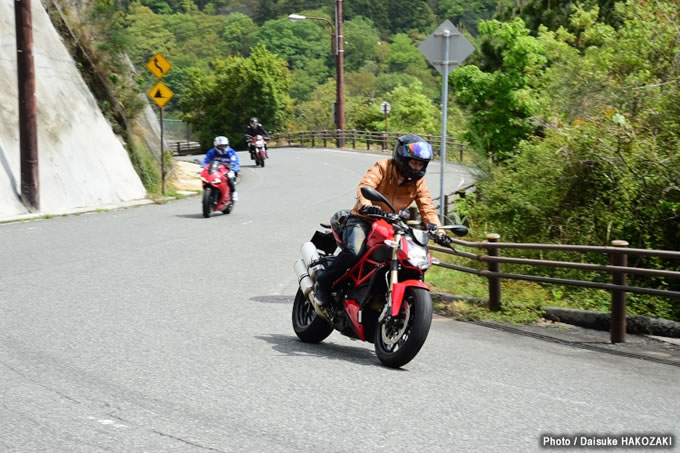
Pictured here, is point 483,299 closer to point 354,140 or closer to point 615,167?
point 615,167

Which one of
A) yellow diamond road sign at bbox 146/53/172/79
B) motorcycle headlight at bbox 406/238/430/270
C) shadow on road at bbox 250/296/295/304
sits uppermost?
yellow diamond road sign at bbox 146/53/172/79

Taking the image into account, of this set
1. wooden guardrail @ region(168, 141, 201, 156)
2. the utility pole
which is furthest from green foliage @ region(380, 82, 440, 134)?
the utility pole

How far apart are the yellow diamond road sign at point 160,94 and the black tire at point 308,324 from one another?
1783cm

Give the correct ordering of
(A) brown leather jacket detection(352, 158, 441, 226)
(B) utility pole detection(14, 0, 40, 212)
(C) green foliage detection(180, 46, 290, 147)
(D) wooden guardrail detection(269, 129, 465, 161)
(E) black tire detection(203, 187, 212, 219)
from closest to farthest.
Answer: (A) brown leather jacket detection(352, 158, 441, 226), (B) utility pole detection(14, 0, 40, 212), (E) black tire detection(203, 187, 212, 219), (D) wooden guardrail detection(269, 129, 465, 161), (C) green foliage detection(180, 46, 290, 147)

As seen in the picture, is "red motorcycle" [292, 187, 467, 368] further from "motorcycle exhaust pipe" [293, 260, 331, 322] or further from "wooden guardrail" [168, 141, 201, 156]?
"wooden guardrail" [168, 141, 201, 156]

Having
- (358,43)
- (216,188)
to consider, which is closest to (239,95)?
(216,188)

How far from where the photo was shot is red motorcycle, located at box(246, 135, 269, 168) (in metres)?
42.2

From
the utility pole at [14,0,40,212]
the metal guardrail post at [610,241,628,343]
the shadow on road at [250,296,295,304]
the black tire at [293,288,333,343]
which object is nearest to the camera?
the black tire at [293,288,333,343]

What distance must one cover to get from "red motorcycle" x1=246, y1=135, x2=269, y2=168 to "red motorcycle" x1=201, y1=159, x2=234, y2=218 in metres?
20.0

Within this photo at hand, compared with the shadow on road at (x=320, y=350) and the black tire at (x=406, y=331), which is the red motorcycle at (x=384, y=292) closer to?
the black tire at (x=406, y=331)

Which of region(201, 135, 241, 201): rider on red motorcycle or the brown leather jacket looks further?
region(201, 135, 241, 201): rider on red motorcycle

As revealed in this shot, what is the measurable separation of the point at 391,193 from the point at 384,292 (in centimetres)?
98

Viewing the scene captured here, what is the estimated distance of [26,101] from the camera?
20359 mm

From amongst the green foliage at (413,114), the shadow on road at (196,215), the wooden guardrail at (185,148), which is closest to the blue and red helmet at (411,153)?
the shadow on road at (196,215)
